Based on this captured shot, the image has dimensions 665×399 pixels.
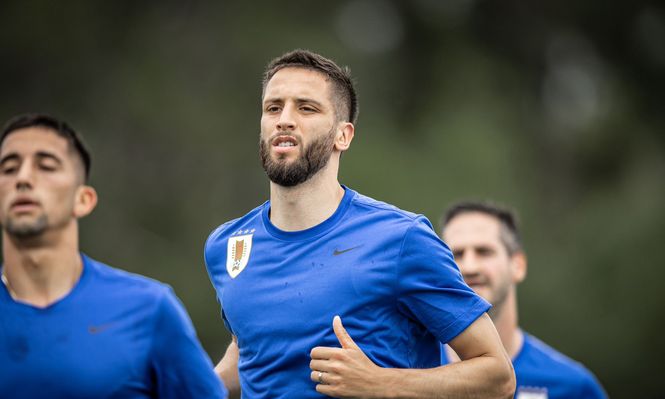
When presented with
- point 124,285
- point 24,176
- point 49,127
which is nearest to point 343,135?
point 124,285

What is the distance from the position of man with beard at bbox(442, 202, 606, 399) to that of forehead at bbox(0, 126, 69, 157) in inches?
125

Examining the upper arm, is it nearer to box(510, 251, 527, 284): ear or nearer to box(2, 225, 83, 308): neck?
box(2, 225, 83, 308): neck

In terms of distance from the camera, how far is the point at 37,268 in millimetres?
4559

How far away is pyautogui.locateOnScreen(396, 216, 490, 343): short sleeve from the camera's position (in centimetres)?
455

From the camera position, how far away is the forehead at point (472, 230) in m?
7.32

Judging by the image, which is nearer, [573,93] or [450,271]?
[450,271]

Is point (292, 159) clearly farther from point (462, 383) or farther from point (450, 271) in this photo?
point (462, 383)

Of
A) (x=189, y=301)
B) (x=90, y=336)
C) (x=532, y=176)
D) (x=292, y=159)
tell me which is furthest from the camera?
(x=532, y=176)

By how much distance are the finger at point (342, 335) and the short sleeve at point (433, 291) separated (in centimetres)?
28

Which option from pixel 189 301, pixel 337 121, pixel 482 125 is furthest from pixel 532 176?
pixel 337 121

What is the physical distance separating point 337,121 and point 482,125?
14.5 meters

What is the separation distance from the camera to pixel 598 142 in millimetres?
19531

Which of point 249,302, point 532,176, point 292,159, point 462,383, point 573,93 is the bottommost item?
point 462,383

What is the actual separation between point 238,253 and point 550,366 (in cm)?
310
